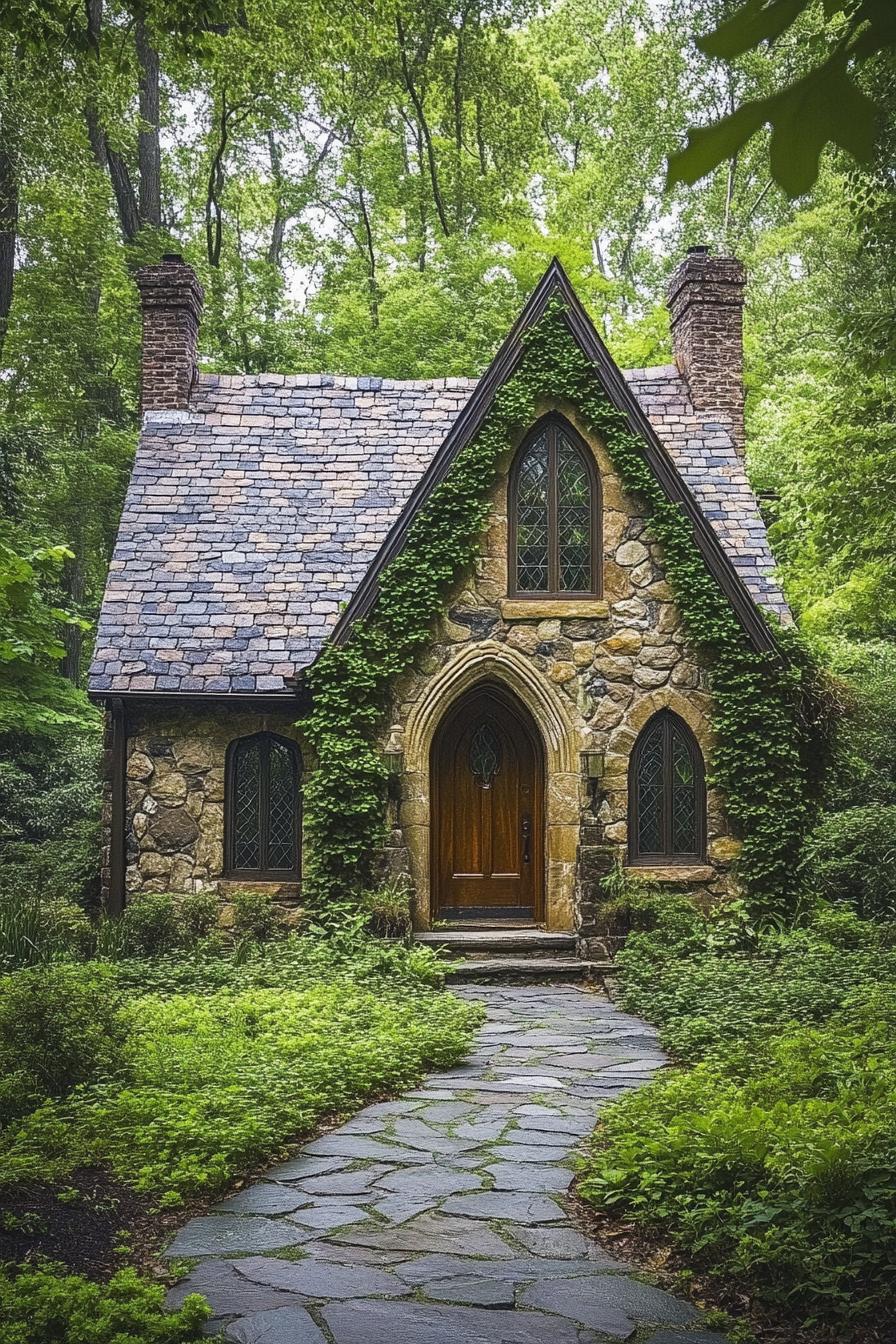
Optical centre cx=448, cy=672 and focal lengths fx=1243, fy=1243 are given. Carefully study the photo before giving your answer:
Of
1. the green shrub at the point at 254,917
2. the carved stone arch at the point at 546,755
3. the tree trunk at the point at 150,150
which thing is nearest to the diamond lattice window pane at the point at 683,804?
the carved stone arch at the point at 546,755

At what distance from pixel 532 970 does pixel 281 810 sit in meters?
3.18

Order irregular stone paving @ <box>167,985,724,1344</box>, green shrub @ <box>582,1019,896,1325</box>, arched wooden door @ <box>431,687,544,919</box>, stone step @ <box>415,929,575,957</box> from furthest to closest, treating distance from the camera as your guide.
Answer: arched wooden door @ <box>431,687,544,919</box>, stone step @ <box>415,929,575,957</box>, green shrub @ <box>582,1019,896,1325</box>, irregular stone paving @ <box>167,985,724,1344</box>

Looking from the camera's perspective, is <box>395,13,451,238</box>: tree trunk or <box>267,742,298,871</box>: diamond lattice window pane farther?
<box>395,13,451,238</box>: tree trunk

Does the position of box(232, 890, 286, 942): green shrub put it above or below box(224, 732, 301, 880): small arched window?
below

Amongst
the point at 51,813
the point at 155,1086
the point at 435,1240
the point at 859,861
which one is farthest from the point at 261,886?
the point at 435,1240

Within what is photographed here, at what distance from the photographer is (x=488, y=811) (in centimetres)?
1345

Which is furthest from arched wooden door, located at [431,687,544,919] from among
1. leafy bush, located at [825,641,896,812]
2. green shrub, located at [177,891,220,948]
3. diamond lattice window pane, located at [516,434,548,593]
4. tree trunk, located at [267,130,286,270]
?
tree trunk, located at [267,130,286,270]

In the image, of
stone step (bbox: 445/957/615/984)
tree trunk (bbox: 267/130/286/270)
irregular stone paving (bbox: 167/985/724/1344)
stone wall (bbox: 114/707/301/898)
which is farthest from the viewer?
tree trunk (bbox: 267/130/286/270)

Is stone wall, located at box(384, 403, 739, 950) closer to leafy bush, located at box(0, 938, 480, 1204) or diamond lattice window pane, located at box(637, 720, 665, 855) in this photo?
diamond lattice window pane, located at box(637, 720, 665, 855)

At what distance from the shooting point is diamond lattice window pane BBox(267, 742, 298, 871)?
1312 centimetres

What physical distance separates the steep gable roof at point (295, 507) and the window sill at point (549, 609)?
1.25 metres

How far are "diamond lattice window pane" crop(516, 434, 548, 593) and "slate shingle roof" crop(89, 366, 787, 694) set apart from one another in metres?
1.77

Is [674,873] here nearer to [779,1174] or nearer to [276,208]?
[779,1174]

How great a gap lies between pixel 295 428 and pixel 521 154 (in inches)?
509
